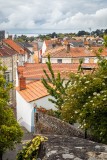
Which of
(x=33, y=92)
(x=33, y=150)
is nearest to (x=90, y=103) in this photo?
(x=33, y=150)

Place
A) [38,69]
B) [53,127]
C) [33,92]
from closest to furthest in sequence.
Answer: [53,127], [33,92], [38,69]

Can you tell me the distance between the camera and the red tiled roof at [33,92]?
30.1m

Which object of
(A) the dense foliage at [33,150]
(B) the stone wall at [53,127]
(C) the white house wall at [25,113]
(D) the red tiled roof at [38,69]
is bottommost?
(C) the white house wall at [25,113]

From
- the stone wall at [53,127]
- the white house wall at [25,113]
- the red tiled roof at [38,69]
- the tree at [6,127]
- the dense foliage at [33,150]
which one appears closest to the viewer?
the dense foliage at [33,150]

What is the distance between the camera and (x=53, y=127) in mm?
18719

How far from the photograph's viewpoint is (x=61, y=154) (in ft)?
29.4

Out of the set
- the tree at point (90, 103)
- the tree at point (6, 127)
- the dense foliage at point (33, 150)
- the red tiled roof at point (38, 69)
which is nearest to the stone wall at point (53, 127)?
the tree at point (90, 103)

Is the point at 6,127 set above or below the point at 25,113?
above

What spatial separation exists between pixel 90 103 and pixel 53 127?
452 centimetres

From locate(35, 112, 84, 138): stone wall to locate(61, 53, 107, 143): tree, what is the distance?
46cm

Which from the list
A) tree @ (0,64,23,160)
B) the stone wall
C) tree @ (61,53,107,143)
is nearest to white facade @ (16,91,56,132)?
the stone wall

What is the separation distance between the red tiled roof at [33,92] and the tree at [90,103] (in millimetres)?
12817

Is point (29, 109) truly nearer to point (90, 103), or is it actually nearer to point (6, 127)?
point (6, 127)

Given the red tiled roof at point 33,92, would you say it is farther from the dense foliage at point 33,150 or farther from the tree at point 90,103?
the dense foliage at point 33,150
